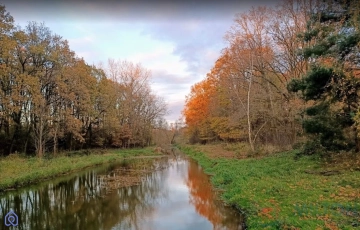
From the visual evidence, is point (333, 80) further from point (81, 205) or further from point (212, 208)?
point (81, 205)

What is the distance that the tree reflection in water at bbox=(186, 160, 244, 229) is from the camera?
922 cm

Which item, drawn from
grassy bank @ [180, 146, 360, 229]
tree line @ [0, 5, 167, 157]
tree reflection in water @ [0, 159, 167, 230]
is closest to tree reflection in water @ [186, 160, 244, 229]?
Result: grassy bank @ [180, 146, 360, 229]

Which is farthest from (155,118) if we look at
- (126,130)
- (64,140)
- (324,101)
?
(324,101)

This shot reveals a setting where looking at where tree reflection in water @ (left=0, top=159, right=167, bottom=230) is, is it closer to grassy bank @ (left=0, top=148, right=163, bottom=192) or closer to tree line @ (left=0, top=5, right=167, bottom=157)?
grassy bank @ (left=0, top=148, right=163, bottom=192)

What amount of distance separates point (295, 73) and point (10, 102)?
78.7ft

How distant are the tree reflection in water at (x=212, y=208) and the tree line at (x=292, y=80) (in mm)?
5674

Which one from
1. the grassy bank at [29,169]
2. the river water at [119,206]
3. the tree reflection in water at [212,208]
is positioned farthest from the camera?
the grassy bank at [29,169]

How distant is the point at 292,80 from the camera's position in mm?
14477

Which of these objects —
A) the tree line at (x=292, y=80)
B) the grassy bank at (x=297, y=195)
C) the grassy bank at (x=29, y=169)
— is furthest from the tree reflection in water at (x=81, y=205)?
the tree line at (x=292, y=80)

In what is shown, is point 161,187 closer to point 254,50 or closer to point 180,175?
point 180,175

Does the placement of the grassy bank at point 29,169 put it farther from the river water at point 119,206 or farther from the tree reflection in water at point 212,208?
the tree reflection in water at point 212,208

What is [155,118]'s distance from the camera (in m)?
51.1

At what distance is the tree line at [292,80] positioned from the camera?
1161 centimetres

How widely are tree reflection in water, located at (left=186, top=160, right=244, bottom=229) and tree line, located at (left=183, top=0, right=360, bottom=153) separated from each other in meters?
5.67
